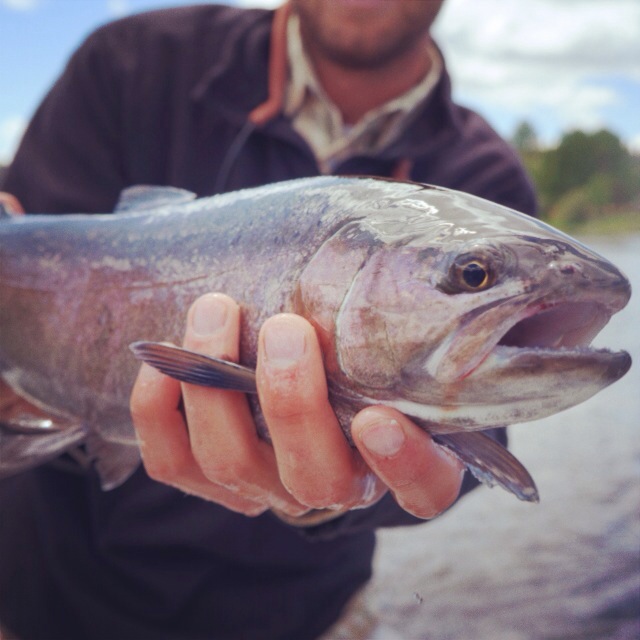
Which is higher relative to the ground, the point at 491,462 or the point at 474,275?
the point at 474,275

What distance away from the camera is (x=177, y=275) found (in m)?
1.64

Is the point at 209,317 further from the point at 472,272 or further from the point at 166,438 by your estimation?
the point at 472,272

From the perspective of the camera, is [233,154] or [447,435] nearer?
[447,435]

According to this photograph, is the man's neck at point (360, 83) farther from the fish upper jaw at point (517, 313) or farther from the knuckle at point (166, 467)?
the fish upper jaw at point (517, 313)

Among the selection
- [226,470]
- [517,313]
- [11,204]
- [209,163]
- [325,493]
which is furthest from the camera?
[209,163]

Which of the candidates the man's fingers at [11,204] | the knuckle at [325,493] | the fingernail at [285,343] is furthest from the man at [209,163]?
the fingernail at [285,343]

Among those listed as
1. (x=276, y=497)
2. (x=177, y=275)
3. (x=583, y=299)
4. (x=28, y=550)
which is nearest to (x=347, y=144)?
Answer: (x=177, y=275)

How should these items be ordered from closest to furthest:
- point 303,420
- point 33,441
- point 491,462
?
1. point 491,462
2. point 303,420
3. point 33,441

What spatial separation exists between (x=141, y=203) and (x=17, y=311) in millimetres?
549

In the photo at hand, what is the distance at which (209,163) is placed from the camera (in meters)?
2.88

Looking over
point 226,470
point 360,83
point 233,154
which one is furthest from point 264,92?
point 226,470

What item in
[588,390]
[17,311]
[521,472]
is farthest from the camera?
[17,311]

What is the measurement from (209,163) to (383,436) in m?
1.98

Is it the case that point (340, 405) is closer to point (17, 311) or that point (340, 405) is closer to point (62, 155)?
point (17, 311)
